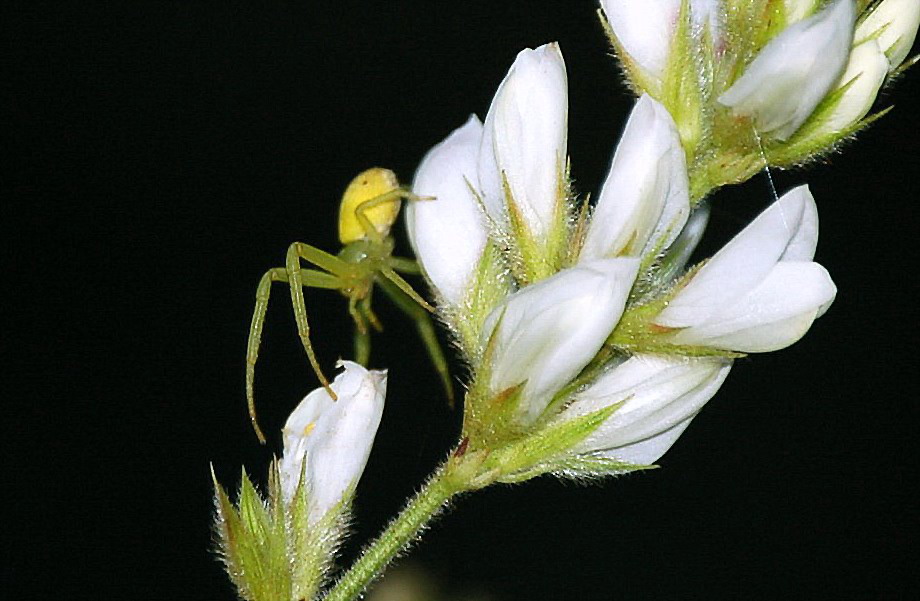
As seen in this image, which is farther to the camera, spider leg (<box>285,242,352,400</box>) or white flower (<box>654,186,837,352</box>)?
spider leg (<box>285,242,352,400</box>)

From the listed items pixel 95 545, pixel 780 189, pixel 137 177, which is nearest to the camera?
pixel 780 189

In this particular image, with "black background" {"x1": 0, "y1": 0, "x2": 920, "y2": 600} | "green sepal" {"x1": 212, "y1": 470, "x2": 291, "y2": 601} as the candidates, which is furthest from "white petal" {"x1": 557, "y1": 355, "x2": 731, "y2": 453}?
"black background" {"x1": 0, "y1": 0, "x2": 920, "y2": 600}

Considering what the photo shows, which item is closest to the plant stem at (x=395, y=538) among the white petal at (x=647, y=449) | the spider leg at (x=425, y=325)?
the white petal at (x=647, y=449)

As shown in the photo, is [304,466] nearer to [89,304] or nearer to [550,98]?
[550,98]

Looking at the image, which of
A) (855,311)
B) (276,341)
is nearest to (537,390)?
(276,341)

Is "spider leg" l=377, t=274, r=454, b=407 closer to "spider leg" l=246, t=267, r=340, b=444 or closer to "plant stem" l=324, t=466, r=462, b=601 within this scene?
"spider leg" l=246, t=267, r=340, b=444

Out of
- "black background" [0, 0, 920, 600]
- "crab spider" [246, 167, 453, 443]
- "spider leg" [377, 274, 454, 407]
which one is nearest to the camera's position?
"spider leg" [377, 274, 454, 407]

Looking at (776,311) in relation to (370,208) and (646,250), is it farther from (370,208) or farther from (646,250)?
(370,208)
